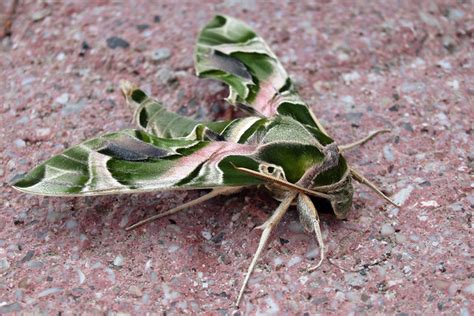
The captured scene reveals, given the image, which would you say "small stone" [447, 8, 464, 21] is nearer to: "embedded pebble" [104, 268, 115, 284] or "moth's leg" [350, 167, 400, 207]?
"moth's leg" [350, 167, 400, 207]

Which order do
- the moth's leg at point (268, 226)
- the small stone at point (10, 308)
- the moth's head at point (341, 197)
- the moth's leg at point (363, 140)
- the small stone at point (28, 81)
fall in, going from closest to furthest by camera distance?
1. the small stone at point (10, 308)
2. the moth's leg at point (268, 226)
3. the moth's head at point (341, 197)
4. the moth's leg at point (363, 140)
5. the small stone at point (28, 81)

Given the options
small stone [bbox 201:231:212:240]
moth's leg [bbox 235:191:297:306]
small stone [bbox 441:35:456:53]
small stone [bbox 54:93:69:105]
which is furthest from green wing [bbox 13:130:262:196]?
small stone [bbox 441:35:456:53]

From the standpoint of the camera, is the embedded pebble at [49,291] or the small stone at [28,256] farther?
the small stone at [28,256]

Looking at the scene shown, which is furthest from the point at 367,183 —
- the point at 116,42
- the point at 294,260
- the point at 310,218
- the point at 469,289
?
the point at 116,42

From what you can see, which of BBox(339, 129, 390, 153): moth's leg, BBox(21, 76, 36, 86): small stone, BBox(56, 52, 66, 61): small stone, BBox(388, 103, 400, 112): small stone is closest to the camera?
BBox(339, 129, 390, 153): moth's leg

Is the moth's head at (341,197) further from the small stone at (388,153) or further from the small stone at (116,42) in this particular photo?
the small stone at (116,42)

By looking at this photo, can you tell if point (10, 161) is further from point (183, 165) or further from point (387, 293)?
point (387, 293)

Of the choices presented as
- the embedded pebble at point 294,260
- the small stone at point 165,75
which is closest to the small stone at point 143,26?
the small stone at point 165,75
